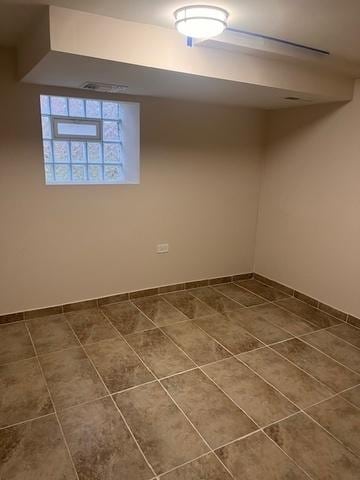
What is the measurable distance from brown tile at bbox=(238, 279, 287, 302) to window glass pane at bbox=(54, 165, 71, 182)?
7.43 ft

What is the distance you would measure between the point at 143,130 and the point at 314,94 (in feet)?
4.93

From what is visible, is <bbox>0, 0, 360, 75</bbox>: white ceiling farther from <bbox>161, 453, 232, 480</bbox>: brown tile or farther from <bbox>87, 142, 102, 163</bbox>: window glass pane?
<bbox>161, 453, 232, 480</bbox>: brown tile

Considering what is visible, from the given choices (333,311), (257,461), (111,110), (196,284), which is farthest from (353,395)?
(111,110)

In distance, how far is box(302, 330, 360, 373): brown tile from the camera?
268 cm

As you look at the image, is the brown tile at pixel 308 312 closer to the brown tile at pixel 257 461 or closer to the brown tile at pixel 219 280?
the brown tile at pixel 219 280

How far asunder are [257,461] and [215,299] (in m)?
2.03

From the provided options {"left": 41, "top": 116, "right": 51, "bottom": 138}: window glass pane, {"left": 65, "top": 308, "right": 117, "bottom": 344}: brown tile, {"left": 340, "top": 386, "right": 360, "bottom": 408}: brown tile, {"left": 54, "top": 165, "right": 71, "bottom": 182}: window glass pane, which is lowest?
{"left": 340, "top": 386, "right": 360, "bottom": 408}: brown tile

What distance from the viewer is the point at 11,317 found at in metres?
3.12

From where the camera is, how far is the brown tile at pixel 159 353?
8.30 ft

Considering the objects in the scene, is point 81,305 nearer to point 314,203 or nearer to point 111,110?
point 111,110

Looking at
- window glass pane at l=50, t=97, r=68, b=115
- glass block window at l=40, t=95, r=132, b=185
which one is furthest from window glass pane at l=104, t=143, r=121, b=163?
window glass pane at l=50, t=97, r=68, b=115

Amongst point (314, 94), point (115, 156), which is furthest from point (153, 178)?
point (314, 94)

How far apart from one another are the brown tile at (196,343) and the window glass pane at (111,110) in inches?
80.6

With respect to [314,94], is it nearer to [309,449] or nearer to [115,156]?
[115,156]
